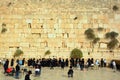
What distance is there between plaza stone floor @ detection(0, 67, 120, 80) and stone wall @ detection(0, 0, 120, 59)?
2131mm

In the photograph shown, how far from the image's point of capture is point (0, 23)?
25.7 m

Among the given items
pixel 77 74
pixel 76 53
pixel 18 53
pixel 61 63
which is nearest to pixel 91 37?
pixel 76 53

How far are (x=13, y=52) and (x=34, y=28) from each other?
7.30 ft

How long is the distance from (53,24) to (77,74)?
5274 millimetres

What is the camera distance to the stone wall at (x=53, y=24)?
25.2m

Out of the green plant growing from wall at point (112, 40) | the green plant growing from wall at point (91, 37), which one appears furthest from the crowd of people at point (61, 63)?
the green plant growing from wall at point (91, 37)

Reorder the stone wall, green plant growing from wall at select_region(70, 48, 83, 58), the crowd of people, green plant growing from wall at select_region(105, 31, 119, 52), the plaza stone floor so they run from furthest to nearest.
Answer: the stone wall < green plant growing from wall at select_region(105, 31, 119, 52) < green plant growing from wall at select_region(70, 48, 83, 58) < the crowd of people < the plaza stone floor

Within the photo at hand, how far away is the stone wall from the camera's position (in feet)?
82.5

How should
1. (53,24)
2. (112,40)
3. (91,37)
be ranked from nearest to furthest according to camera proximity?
1. (112,40)
2. (91,37)
3. (53,24)

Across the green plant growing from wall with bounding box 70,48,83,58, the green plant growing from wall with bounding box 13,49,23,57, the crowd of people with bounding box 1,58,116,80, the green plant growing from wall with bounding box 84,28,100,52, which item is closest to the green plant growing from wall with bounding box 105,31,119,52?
the green plant growing from wall with bounding box 84,28,100,52

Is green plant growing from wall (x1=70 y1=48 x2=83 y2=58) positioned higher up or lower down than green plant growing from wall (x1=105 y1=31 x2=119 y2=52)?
lower down

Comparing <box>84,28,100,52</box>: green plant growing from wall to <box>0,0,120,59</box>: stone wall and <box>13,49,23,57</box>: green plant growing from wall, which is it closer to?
<box>0,0,120,59</box>: stone wall

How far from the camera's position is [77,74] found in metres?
21.6

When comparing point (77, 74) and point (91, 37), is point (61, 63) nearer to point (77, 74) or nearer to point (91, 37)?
point (77, 74)
